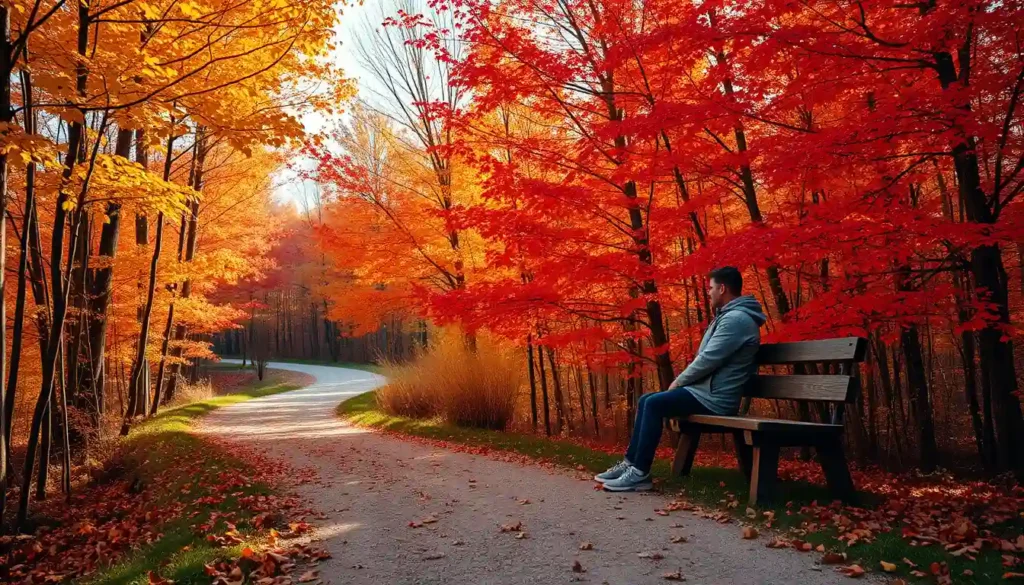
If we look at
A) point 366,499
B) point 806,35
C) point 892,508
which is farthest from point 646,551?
point 806,35

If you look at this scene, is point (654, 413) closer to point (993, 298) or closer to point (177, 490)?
point (993, 298)

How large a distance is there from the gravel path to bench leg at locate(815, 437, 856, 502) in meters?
0.91

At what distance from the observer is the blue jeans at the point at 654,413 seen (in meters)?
4.32

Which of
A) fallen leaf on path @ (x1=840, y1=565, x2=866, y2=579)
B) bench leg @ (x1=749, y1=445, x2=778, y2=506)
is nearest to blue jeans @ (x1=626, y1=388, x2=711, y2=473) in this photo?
bench leg @ (x1=749, y1=445, x2=778, y2=506)

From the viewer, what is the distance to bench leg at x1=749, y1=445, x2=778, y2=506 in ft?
12.5

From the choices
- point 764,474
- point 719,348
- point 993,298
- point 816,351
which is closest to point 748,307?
point 719,348

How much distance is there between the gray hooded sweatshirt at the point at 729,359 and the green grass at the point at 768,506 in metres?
0.63

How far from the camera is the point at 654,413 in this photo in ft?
14.2

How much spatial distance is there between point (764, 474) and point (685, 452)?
3.00ft

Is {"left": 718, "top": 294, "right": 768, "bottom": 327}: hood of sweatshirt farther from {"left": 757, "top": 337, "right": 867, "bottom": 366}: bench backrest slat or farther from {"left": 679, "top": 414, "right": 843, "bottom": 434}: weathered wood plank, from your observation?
{"left": 679, "top": 414, "right": 843, "bottom": 434}: weathered wood plank

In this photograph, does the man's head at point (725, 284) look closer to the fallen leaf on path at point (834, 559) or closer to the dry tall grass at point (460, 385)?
the fallen leaf on path at point (834, 559)

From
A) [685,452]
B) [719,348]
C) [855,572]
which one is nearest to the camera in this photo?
[855,572]

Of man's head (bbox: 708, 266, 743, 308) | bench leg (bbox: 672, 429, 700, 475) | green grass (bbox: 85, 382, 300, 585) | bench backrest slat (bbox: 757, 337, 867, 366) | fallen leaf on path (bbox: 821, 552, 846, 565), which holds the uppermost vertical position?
man's head (bbox: 708, 266, 743, 308)

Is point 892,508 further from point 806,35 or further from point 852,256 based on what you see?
point 806,35
